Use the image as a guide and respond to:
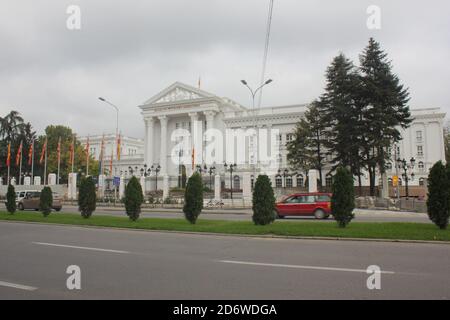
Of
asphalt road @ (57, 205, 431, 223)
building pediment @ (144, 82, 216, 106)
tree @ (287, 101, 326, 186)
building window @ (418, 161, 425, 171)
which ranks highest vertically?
building pediment @ (144, 82, 216, 106)

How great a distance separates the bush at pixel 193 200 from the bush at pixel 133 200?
2691mm

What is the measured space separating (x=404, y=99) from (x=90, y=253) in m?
43.4

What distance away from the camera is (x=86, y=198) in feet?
66.3

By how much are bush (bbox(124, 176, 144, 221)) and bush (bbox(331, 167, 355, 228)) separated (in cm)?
964

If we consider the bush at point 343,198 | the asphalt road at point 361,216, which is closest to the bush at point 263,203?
the bush at point 343,198

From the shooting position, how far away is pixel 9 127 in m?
76.5

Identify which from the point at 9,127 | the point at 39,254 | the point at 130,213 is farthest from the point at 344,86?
the point at 9,127

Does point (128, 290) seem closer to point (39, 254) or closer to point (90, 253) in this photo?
point (90, 253)

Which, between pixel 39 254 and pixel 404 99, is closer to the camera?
pixel 39 254

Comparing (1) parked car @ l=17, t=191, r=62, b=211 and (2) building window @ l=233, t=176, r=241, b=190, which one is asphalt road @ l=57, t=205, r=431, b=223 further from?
(2) building window @ l=233, t=176, r=241, b=190

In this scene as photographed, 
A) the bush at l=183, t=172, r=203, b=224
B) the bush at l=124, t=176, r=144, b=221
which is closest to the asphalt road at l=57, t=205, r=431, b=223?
the bush at l=183, t=172, r=203, b=224

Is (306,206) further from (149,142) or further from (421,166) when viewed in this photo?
(149,142)

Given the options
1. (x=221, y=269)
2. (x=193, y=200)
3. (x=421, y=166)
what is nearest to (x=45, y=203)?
(x=193, y=200)

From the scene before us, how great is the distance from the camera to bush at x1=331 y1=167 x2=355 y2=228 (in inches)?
581
